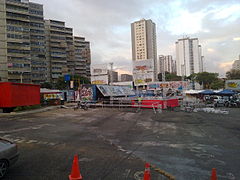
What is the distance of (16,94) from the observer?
18703mm

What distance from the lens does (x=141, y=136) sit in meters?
8.96

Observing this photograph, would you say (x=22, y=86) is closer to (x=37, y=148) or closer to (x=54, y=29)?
(x=37, y=148)

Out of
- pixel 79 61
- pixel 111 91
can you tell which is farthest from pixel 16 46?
pixel 111 91

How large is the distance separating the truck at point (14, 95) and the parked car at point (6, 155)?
1559cm

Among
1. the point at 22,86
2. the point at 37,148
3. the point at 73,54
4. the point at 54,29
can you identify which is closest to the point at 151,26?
the point at 73,54

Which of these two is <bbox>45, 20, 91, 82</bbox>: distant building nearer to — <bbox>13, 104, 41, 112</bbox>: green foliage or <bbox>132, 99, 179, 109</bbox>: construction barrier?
<bbox>13, 104, 41, 112</bbox>: green foliage

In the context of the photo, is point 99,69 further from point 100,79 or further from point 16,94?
point 16,94

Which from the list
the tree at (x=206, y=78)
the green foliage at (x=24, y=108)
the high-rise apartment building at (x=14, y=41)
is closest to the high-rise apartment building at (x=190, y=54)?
the tree at (x=206, y=78)

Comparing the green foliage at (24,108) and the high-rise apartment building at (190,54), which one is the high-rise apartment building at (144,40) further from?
the green foliage at (24,108)

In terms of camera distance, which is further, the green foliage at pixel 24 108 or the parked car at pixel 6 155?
the green foliage at pixel 24 108

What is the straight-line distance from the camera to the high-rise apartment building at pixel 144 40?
480 ft

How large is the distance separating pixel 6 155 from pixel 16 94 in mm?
16636

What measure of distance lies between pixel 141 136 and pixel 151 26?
154 metres

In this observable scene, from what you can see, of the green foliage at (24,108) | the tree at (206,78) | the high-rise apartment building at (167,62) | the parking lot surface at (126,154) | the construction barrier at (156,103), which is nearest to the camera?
the parking lot surface at (126,154)
